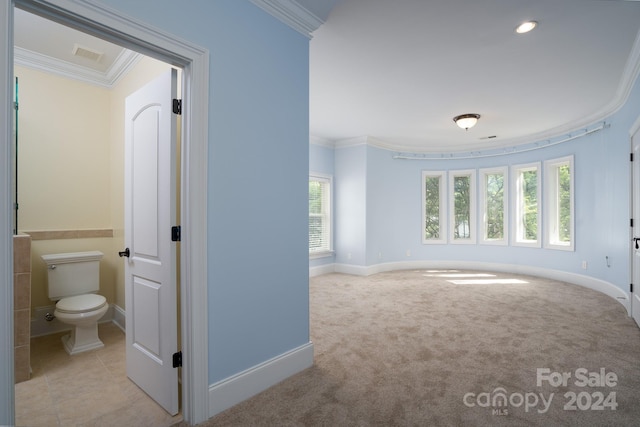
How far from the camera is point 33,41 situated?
119 inches

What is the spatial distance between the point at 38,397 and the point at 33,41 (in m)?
2.99

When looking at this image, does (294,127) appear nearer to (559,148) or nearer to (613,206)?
(613,206)

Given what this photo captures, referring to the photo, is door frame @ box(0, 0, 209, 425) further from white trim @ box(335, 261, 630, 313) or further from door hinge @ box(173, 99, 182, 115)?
white trim @ box(335, 261, 630, 313)

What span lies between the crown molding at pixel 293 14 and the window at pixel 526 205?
5601 millimetres

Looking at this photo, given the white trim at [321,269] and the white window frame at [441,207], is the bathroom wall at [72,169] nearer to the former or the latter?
the white trim at [321,269]

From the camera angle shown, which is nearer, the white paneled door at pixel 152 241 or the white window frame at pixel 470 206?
the white paneled door at pixel 152 241

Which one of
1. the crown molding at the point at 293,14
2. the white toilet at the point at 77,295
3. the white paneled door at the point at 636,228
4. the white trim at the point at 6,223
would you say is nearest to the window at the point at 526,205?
the white paneled door at the point at 636,228

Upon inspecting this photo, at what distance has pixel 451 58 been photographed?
10.9ft

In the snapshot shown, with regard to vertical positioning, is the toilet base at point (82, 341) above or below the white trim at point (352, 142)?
below

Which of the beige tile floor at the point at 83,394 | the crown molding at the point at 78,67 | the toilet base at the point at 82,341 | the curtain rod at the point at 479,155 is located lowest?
the beige tile floor at the point at 83,394

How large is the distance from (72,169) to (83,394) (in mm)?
2370

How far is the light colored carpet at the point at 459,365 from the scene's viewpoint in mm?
1949

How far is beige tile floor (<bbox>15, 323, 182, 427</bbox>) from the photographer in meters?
1.93

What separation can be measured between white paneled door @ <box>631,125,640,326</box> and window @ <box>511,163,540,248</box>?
265 centimetres
